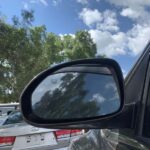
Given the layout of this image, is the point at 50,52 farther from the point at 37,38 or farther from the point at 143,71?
the point at 143,71

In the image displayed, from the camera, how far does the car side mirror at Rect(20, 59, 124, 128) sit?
83.3 inches

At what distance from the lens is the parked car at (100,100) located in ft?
6.81

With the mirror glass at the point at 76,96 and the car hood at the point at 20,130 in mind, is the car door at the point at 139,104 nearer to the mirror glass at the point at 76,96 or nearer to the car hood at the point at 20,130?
the mirror glass at the point at 76,96

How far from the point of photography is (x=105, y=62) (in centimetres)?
218

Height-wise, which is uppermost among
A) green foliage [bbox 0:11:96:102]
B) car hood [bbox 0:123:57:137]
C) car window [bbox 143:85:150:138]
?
green foliage [bbox 0:11:96:102]

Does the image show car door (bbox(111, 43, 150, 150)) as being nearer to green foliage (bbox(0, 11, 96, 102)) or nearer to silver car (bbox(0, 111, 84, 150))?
silver car (bbox(0, 111, 84, 150))

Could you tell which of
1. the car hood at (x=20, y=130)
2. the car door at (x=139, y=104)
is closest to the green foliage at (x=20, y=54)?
the car hood at (x=20, y=130)

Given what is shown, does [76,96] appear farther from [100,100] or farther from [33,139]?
[33,139]

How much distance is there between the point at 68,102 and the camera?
2205 millimetres

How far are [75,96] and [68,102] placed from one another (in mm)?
41

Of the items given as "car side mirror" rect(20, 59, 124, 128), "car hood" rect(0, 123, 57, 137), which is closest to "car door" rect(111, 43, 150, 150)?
"car side mirror" rect(20, 59, 124, 128)

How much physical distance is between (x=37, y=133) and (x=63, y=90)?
6800mm

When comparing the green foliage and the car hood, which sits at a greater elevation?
the green foliage

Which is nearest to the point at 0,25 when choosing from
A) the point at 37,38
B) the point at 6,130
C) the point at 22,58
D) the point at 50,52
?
the point at 22,58
